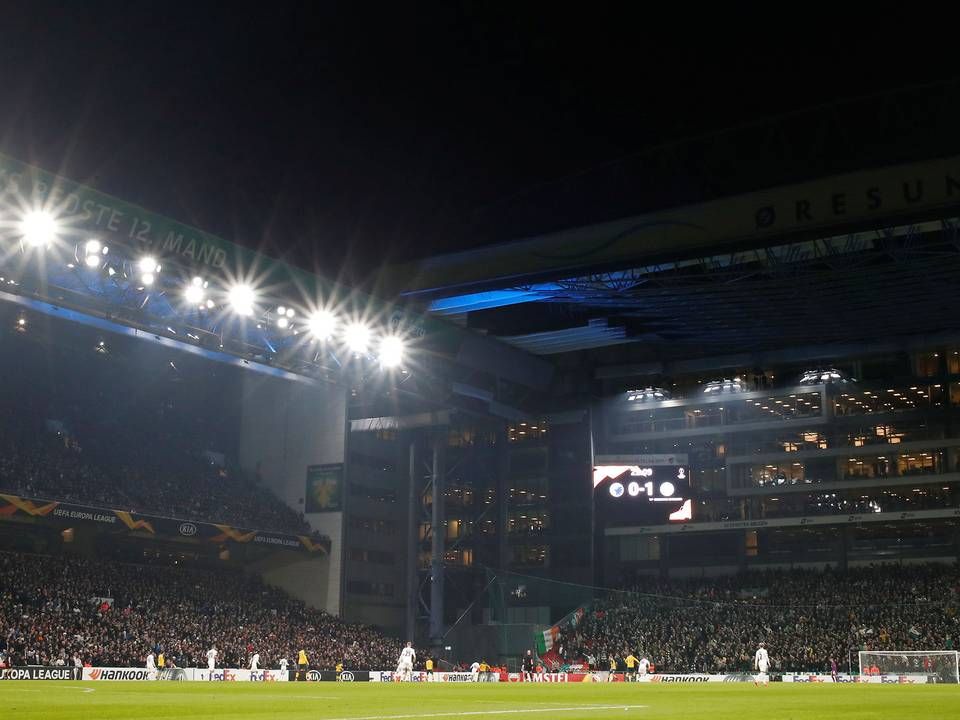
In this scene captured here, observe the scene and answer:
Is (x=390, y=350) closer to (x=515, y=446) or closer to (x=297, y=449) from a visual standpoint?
(x=297, y=449)

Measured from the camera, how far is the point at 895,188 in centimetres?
3741

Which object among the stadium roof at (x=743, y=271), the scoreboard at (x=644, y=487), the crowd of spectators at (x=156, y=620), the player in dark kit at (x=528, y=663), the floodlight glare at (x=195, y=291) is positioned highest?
the stadium roof at (x=743, y=271)

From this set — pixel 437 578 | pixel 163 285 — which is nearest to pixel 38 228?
pixel 163 285

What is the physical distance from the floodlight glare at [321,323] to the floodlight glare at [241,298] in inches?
139

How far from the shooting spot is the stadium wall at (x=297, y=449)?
7056 centimetres

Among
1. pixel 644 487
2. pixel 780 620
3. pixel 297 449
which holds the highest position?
pixel 297 449

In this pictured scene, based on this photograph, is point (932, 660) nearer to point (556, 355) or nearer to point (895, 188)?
point (895, 188)

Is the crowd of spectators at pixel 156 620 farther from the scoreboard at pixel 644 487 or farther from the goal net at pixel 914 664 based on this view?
the goal net at pixel 914 664

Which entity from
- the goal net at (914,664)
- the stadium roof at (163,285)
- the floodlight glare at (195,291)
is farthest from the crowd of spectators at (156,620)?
the goal net at (914,664)

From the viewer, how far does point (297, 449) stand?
2931 inches

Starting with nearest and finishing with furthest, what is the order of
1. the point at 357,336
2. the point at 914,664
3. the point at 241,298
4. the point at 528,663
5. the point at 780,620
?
the point at 241,298 → the point at 357,336 → the point at 914,664 → the point at 780,620 → the point at 528,663

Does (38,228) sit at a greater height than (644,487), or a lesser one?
greater

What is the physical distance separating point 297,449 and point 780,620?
1319 inches

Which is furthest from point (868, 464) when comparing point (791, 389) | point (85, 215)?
point (85, 215)
